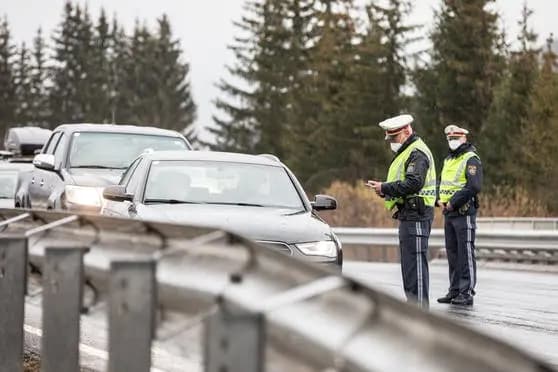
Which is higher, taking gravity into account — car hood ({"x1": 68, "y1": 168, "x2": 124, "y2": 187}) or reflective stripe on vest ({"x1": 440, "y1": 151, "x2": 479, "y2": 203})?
reflective stripe on vest ({"x1": 440, "y1": 151, "x2": 479, "y2": 203})

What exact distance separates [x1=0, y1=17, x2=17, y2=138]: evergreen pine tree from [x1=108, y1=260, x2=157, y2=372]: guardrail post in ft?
374

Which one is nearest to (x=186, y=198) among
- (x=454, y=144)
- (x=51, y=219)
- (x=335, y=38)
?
(x=454, y=144)

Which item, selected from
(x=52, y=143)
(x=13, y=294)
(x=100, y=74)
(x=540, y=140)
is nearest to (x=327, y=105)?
(x=540, y=140)

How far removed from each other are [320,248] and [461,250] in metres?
2.95

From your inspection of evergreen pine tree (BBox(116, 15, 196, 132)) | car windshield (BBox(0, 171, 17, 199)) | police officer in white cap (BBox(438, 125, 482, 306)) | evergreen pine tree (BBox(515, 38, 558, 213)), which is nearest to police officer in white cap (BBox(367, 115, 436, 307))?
police officer in white cap (BBox(438, 125, 482, 306))

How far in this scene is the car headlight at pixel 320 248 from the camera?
11.4 m

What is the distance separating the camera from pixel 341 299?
383cm

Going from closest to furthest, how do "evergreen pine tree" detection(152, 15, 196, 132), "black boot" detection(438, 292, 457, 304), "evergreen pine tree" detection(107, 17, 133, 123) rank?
"black boot" detection(438, 292, 457, 304) → "evergreen pine tree" detection(152, 15, 196, 132) → "evergreen pine tree" detection(107, 17, 133, 123)

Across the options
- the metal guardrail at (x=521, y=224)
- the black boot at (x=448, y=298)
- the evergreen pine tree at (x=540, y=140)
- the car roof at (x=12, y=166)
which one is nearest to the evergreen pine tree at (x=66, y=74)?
the evergreen pine tree at (x=540, y=140)

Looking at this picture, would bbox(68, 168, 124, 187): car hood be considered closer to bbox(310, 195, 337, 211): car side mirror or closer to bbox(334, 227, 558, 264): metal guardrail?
bbox(310, 195, 337, 211): car side mirror

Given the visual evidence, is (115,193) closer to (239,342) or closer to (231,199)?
(231,199)

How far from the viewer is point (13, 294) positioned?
6.37 m

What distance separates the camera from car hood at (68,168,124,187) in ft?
55.3

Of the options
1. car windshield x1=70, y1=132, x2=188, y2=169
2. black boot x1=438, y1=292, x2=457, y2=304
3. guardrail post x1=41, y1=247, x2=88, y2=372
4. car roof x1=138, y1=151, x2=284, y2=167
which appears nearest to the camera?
guardrail post x1=41, y1=247, x2=88, y2=372
